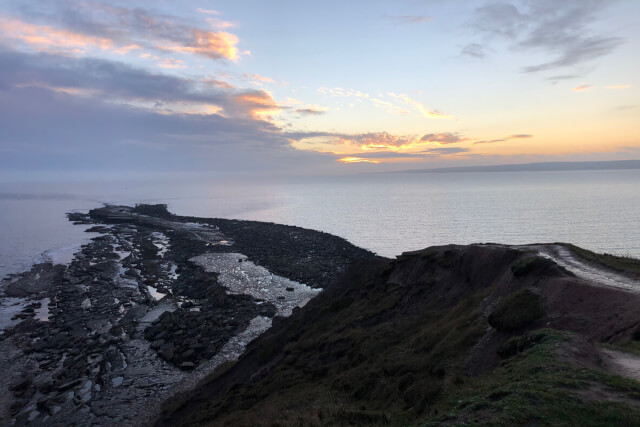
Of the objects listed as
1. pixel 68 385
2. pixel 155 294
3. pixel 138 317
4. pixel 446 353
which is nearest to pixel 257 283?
pixel 155 294

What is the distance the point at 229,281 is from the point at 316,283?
13.8 metres

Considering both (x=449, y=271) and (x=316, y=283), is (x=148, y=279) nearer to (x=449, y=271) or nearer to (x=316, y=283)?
(x=316, y=283)

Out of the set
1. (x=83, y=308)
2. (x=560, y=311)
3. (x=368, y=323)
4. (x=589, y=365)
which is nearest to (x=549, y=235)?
(x=368, y=323)

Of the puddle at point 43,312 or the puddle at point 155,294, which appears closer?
the puddle at point 43,312

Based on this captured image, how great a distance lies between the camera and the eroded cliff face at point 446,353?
1156 centimetres

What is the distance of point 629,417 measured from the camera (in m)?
9.42

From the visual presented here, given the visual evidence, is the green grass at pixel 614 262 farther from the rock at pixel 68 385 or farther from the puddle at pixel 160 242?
the puddle at pixel 160 242

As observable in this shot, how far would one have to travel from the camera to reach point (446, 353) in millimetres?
18812

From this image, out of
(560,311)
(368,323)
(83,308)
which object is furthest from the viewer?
(83,308)

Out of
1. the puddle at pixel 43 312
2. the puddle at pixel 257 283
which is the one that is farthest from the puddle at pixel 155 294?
the puddle at pixel 43 312

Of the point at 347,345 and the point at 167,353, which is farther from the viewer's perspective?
the point at 167,353

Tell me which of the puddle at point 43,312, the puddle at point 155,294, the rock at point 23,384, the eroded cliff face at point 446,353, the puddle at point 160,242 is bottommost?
the puddle at point 160,242

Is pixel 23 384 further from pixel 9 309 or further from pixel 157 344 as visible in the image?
pixel 9 309

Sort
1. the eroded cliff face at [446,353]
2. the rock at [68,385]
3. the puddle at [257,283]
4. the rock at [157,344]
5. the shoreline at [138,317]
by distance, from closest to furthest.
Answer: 1. the eroded cliff face at [446,353]
2. the shoreline at [138,317]
3. the rock at [68,385]
4. the rock at [157,344]
5. the puddle at [257,283]
